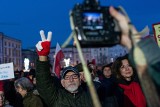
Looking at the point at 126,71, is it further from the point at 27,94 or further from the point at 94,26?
the point at 94,26

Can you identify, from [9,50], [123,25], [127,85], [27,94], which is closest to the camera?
[123,25]

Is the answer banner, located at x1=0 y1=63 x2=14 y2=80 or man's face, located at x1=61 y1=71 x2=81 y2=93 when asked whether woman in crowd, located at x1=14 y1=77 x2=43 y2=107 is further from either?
banner, located at x1=0 y1=63 x2=14 y2=80

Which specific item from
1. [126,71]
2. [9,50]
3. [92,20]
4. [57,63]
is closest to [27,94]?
[126,71]

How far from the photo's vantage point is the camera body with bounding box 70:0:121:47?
1.42 m

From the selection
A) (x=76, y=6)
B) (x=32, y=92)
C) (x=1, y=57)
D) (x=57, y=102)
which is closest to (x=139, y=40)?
(x=76, y=6)

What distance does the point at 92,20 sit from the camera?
1.43 metres

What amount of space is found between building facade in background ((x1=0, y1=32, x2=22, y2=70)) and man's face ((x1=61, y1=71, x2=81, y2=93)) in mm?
81443

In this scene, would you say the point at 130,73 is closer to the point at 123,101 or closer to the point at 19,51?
the point at 123,101

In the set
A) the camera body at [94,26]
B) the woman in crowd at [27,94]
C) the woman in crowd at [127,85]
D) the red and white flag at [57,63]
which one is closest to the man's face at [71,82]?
the woman in crowd at [127,85]

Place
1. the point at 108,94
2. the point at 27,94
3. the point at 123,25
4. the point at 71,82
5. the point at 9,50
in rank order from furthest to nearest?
1. the point at 9,50
2. the point at 27,94
3. the point at 108,94
4. the point at 71,82
5. the point at 123,25

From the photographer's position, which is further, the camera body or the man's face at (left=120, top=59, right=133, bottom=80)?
the man's face at (left=120, top=59, right=133, bottom=80)

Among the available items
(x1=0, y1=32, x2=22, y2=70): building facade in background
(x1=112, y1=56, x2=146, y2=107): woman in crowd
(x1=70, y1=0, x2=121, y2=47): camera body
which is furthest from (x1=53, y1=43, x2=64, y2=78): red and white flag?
(x1=0, y1=32, x2=22, y2=70): building facade in background

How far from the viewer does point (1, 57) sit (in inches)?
3361

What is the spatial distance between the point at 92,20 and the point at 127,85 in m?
2.58
